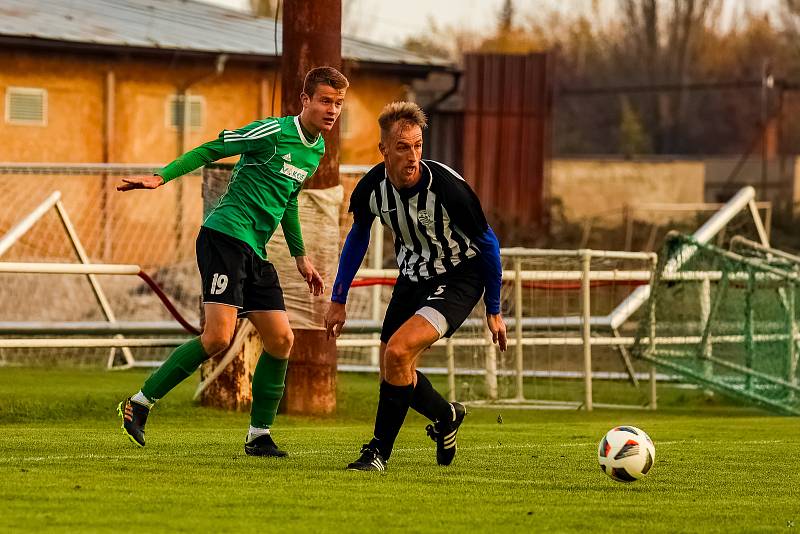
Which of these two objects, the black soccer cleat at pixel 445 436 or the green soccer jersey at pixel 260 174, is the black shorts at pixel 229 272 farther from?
the black soccer cleat at pixel 445 436

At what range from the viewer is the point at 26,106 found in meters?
28.9

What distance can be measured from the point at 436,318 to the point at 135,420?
6.01ft

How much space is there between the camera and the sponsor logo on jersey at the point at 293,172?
28.0ft

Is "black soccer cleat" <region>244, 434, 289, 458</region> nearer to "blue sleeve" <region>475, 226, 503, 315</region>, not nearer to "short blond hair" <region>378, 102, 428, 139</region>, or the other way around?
"blue sleeve" <region>475, 226, 503, 315</region>

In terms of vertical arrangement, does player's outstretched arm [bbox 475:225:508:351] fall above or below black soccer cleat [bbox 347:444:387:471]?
above

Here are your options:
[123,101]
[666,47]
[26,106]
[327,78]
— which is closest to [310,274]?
[327,78]

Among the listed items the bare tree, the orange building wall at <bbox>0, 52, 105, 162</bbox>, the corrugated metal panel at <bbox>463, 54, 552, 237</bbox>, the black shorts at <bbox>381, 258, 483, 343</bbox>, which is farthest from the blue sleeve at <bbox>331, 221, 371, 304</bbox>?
the bare tree

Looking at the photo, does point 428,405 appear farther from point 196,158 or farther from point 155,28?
point 155,28

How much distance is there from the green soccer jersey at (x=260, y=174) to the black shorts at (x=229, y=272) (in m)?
0.05

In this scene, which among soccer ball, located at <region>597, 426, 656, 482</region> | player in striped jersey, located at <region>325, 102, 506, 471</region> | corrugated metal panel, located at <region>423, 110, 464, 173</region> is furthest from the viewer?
corrugated metal panel, located at <region>423, 110, 464, 173</region>

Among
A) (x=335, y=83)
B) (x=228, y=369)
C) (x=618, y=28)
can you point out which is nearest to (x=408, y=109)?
(x=335, y=83)

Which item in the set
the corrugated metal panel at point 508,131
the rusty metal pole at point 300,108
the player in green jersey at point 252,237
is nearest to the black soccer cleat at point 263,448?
the player in green jersey at point 252,237

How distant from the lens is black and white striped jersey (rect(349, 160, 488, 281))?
780cm

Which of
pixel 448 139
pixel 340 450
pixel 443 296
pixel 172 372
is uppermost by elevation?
pixel 448 139
